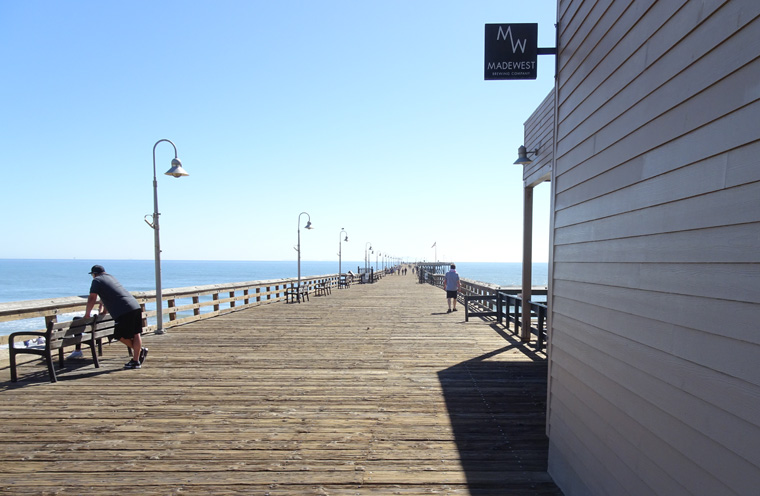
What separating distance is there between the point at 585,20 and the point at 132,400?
594cm

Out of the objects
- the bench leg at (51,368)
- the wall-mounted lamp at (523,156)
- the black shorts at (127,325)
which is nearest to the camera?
the bench leg at (51,368)

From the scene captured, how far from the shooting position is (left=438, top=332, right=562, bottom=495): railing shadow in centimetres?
323

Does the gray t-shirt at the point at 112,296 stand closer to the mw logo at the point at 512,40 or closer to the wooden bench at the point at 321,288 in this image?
the mw logo at the point at 512,40

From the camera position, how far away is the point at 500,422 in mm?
4266

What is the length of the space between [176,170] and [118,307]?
4.00 m

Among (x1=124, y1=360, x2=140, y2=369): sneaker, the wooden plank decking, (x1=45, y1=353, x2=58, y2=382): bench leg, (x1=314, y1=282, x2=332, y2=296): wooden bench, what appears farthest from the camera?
(x1=314, y1=282, x2=332, y2=296): wooden bench

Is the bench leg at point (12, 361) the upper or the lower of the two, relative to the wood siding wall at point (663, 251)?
lower

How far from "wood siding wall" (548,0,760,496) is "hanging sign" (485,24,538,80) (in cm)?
49

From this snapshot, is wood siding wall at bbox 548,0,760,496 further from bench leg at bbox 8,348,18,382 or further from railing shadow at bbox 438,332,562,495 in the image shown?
bench leg at bbox 8,348,18,382

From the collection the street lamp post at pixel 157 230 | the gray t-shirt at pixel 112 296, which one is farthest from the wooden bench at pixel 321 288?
the gray t-shirt at pixel 112 296

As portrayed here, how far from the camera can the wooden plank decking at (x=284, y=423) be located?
3.18 meters

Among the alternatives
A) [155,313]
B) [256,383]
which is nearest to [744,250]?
[256,383]

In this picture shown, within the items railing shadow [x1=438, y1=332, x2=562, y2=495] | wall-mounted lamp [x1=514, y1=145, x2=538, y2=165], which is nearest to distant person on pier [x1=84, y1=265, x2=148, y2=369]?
railing shadow [x1=438, y1=332, x2=562, y2=495]

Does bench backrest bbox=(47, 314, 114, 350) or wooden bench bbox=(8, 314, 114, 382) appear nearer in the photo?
wooden bench bbox=(8, 314, 114, 382)
